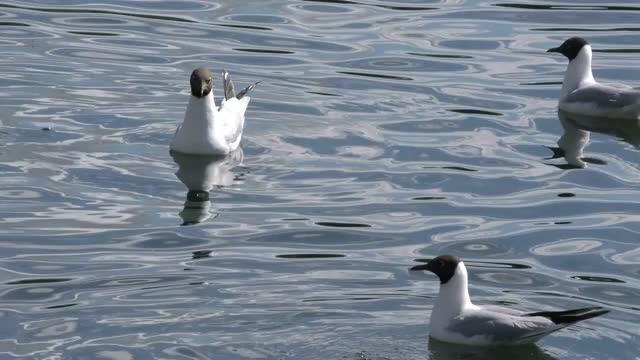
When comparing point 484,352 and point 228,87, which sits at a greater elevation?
point 228,87

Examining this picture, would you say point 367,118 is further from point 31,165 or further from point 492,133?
point 31,165

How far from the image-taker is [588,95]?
826 inches

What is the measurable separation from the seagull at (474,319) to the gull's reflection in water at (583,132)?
555 centimetres

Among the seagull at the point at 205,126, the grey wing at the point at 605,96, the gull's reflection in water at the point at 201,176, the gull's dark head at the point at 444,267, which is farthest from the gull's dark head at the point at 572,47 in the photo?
the gull's dark head at the point at 444,267

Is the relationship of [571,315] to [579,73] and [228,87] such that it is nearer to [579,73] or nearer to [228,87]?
[228,87]

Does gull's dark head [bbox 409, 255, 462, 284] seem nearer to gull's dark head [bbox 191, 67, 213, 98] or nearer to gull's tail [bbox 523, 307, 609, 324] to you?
gull's tail [bbox 523, 307, 609, 324]

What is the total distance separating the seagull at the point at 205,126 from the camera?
1875cm

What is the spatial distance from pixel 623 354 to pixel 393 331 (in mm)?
1657

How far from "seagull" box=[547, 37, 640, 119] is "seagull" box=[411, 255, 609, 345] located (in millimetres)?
7625

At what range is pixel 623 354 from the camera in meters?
13.0

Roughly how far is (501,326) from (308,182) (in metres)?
4.79

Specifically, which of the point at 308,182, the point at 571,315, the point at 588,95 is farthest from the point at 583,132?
the point at 571,315

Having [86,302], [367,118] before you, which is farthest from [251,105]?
[86,302]

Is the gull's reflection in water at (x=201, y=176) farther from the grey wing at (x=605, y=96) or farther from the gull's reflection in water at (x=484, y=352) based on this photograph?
the grey wing at (x=605, y=96)
